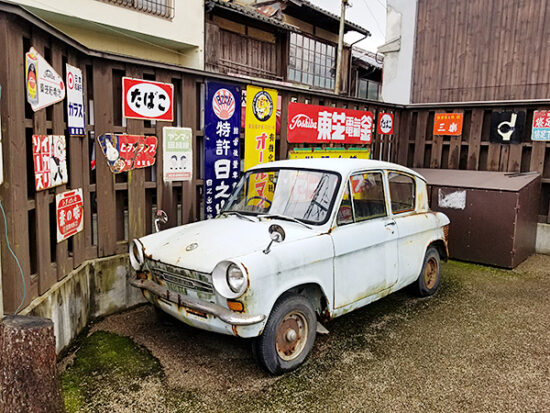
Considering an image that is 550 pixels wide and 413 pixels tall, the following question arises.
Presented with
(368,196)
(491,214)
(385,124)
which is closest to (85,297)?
(368,196)

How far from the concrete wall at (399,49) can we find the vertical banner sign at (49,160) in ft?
39.6

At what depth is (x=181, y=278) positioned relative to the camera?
3.71m

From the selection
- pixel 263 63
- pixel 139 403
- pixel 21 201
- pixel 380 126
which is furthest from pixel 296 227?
pixel 263 63

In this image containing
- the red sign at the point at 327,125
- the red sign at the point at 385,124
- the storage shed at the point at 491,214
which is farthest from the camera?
the red sign at the point at 385,124

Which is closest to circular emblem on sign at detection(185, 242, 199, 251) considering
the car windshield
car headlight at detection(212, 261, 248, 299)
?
car headlight at detection(212, 261, 248, 299)

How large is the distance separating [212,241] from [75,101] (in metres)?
2.14

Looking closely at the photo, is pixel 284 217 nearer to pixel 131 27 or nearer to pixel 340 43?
pixel 131 27

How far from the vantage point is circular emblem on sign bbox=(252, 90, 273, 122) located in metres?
6.42

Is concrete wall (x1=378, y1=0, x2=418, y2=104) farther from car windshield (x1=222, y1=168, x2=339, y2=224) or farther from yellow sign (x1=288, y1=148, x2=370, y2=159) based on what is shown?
car windshield (x1=222, y1=168, x2=339, y2=224)

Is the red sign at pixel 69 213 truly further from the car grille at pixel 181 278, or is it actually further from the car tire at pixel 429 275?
the car tire at pixel 429 275

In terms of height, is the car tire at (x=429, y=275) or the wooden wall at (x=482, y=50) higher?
the wooden wall at (x=482, y=50)

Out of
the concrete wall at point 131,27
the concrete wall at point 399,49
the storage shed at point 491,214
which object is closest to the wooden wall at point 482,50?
the concrete wall at point 399,49

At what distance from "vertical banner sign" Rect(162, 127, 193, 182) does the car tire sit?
132 inches

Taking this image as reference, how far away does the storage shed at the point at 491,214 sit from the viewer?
6.87 m
